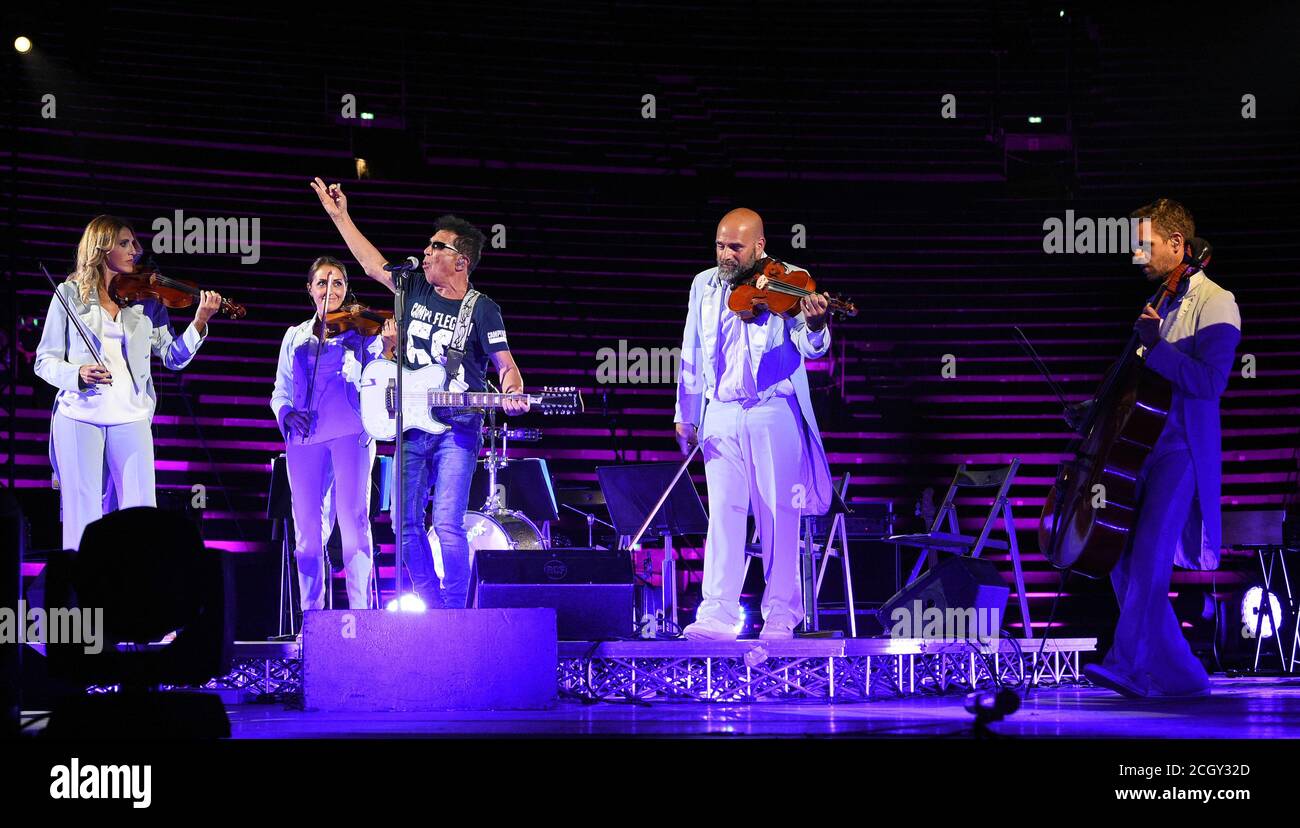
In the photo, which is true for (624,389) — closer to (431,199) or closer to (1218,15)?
(431,199)

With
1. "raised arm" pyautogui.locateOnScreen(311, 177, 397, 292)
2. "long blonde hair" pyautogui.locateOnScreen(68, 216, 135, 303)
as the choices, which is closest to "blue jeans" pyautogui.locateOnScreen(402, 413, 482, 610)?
"raised arm" pyautogui.locateOnScreen(311, 177, 397, 292)

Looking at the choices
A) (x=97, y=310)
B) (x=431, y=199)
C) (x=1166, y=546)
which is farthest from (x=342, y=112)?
(x=1166, y=546)

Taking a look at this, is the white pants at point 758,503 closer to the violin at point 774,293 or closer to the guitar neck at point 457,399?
the violin at point 774,293

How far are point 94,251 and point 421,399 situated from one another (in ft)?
4.67

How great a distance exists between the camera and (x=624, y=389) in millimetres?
10555

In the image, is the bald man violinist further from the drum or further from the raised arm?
the drum

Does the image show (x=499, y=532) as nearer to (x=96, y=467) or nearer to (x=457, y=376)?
(x=457, y=376)

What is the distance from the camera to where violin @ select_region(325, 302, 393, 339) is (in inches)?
239

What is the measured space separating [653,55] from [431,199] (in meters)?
2.58

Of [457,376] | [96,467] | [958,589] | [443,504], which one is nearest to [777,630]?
[958,589]

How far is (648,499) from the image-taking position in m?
6.14

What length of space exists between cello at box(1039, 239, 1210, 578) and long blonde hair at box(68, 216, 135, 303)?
375 cm

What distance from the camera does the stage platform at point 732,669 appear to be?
512 cm

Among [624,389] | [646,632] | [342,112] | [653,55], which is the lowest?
[646,632]
